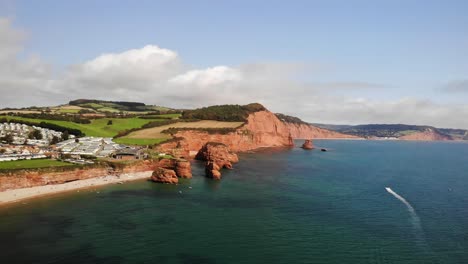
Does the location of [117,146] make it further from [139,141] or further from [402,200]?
[402,200]

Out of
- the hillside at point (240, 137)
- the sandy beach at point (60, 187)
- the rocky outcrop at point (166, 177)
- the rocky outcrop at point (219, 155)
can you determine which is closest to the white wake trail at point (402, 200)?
the rocky outcrop at point (219, 155)

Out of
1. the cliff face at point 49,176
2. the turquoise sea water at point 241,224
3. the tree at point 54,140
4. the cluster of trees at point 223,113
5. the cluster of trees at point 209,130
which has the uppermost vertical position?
the cluster of trees at point 223,113

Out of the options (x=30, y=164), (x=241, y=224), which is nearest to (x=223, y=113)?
(x=30, y=164)

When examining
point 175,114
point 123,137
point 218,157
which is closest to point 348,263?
point 218,157

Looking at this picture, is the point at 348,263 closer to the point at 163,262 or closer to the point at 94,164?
the point at 163,262

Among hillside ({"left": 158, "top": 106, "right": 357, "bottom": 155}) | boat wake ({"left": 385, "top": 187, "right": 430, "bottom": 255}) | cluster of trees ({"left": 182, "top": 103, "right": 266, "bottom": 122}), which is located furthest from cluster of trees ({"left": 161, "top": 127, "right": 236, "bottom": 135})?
boat wake ({"left": 385, "top": 187, "right": 430, "bottom": 255})

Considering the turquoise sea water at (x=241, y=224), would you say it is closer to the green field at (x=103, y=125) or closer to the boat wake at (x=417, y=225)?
the boat wake at (x=417, y=225)

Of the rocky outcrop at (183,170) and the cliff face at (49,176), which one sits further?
the rocky outcrop at (183,170)

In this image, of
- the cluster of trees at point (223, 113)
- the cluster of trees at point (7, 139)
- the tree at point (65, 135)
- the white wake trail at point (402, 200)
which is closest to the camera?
the white wake trail at point (402, 200)
